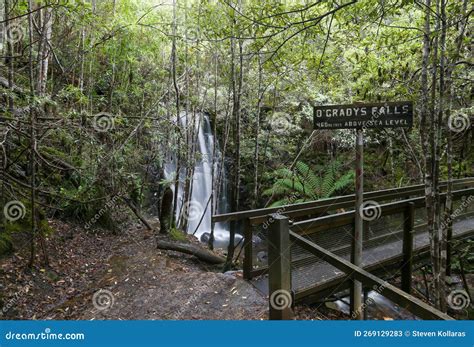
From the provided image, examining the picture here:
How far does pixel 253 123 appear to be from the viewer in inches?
517

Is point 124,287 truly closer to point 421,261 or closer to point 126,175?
point 126,175

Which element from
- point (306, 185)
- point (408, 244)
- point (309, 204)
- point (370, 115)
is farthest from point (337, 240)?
point (306, 185)

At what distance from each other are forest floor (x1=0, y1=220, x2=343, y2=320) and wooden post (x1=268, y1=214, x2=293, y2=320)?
21.9 inches

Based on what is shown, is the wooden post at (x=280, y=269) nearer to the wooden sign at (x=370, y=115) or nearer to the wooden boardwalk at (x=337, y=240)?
the wooden boardwalk at (x=337, y=240)

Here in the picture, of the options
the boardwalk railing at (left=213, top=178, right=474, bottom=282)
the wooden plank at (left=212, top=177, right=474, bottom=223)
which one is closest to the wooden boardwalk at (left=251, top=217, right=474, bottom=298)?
the boardwalk railing at (left=213, top=178, right=474, bottom=282)

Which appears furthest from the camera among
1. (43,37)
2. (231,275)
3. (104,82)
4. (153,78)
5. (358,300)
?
(153,78)

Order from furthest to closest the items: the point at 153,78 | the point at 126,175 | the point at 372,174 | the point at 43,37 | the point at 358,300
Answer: the point at 372,174, the point at 153,78, the point at 126,175, the point at 43,37, the point at 358,300

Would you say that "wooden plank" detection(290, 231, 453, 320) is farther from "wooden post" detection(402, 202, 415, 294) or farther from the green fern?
the green fern

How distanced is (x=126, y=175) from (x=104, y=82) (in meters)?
5.11

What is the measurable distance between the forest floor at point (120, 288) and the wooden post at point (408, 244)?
1466 millimetres

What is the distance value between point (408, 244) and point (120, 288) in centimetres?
466

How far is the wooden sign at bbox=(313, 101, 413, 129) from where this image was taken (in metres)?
3.22

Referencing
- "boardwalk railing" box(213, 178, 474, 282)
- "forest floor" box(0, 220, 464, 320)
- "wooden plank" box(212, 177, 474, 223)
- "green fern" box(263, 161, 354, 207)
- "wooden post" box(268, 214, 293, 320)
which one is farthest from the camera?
"green fern" box(263, 161, 354, 207)

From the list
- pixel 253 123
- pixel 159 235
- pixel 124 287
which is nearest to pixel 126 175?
pixel 159 235
